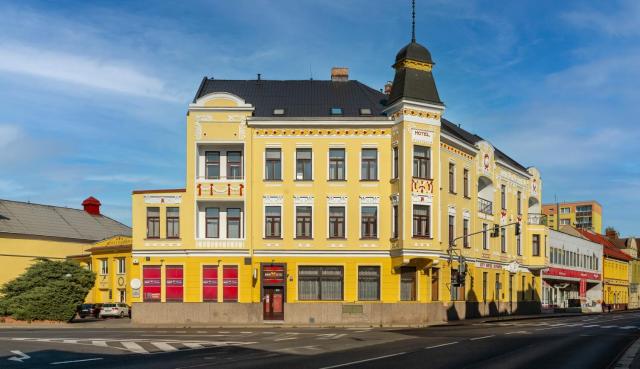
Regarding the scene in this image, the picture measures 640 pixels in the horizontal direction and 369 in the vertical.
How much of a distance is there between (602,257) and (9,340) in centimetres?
8185

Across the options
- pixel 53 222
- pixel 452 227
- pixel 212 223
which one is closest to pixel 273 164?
pixel 212 223

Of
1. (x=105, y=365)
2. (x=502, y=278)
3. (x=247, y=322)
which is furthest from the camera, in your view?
(x=502, y=278)

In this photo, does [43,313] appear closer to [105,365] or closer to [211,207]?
[211,207]

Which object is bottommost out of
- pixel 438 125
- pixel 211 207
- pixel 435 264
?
pixel 435 264

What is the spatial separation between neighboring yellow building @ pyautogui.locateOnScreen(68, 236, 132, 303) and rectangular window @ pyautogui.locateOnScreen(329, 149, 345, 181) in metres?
21.1

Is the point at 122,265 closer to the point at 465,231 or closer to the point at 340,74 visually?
the point at 340,74

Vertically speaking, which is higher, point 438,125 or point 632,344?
point 438,125

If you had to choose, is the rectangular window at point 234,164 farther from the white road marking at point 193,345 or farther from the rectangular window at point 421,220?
the white road marking at point 193,345

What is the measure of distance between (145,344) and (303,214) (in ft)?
68.4

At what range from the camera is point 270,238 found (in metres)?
46.6

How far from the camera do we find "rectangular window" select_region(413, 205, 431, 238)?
149 feet

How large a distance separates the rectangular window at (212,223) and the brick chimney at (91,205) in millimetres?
40468

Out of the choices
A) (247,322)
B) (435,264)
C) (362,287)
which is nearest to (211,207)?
(247,322)

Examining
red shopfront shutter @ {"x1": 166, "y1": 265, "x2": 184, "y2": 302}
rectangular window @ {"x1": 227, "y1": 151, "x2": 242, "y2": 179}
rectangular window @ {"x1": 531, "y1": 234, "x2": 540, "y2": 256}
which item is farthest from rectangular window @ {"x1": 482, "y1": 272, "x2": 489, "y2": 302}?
red shopfront shutter @ {"x1": 166, "y1": 265, "x2": 184, "y2": 302}
